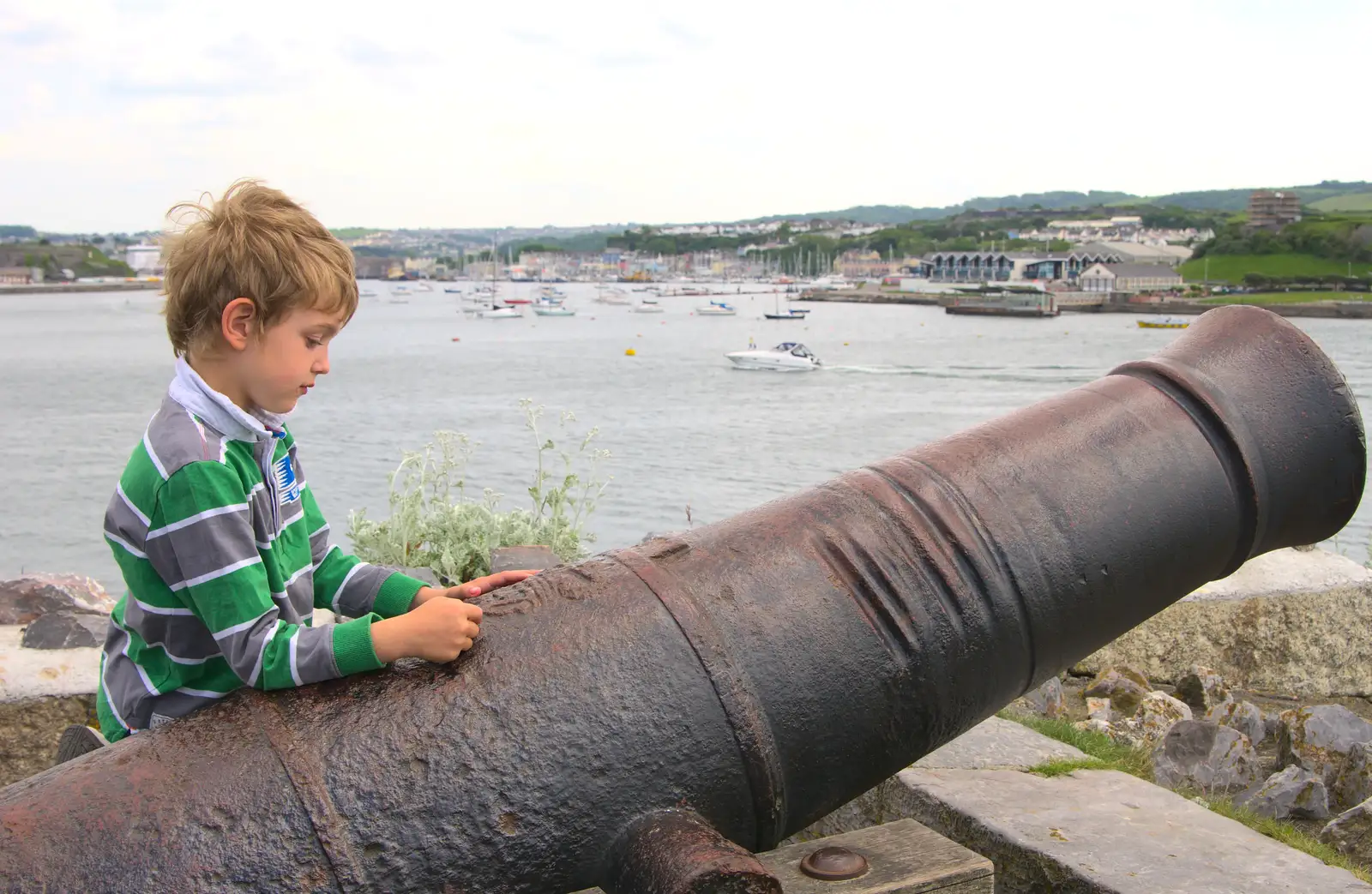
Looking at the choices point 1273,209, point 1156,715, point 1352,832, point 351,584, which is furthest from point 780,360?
point 1273,209

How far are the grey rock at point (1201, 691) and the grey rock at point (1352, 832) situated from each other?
64.9 inches

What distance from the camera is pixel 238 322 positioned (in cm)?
214

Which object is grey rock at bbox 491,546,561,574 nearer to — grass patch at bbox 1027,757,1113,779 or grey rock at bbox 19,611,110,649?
grey rock at bbox 19,611,110,649

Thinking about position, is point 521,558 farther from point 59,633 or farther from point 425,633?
point 425,633

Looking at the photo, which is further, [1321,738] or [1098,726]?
[1098,726]

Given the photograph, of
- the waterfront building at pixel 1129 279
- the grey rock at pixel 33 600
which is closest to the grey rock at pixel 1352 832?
the grey rock at pixel 33 600

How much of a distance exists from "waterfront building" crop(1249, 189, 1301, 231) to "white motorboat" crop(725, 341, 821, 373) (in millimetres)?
90186

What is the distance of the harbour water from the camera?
19.0 metres

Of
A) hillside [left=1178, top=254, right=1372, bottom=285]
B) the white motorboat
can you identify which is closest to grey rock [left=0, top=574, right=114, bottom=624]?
the white motorboat

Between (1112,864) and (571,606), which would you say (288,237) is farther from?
(1112,864)

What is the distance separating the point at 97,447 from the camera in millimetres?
26562

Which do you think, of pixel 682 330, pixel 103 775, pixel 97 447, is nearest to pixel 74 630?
pixel 103 775

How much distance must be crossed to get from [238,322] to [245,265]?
0.32 feet

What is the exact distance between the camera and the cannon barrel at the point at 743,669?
1.96 meters
